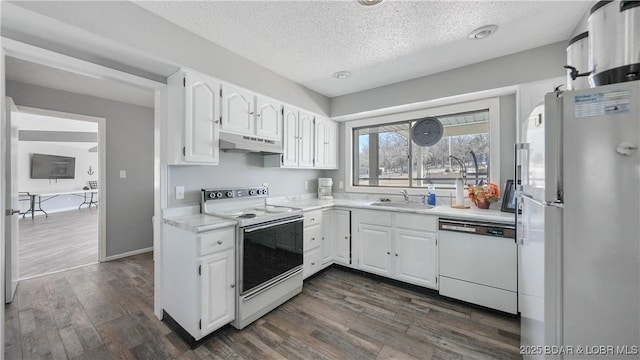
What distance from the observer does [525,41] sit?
6.95 feet

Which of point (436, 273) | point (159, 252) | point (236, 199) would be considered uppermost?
point (236, 199)

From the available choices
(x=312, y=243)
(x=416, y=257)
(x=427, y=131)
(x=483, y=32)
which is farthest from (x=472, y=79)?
(x=312, y=243)

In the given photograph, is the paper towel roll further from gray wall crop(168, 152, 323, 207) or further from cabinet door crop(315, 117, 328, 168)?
gray wall crop(168, 152, 323, 207)

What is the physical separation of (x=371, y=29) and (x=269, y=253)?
82.4 inches

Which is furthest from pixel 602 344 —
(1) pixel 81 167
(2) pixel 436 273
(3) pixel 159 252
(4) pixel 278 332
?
(1) pixel 81 167

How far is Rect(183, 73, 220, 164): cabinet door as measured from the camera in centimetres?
200

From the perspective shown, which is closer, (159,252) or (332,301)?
(159,252)

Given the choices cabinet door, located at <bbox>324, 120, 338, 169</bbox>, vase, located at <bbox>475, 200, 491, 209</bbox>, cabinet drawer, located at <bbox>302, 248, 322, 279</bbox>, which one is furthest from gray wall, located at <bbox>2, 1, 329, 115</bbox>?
vase, located at <bbox>475, 200, 491, 209</bbox>

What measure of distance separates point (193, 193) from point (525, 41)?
3314 millimetres

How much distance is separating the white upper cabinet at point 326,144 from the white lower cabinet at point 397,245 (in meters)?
0.96

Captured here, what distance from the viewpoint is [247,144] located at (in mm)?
2328

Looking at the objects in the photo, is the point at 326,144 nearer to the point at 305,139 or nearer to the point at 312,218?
the point at 305,139

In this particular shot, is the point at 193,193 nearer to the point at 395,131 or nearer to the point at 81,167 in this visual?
the point at 395,131

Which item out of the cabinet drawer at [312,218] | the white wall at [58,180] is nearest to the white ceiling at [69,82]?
the cabinet drawer at [312,218]
